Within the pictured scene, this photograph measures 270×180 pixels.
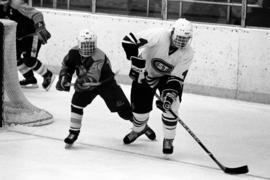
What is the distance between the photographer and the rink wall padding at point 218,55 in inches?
309

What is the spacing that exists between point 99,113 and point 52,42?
7.58ft

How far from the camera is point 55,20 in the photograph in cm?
905

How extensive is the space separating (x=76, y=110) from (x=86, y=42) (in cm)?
52

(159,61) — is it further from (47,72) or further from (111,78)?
(47,72)

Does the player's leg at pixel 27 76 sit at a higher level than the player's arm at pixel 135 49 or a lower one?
lower

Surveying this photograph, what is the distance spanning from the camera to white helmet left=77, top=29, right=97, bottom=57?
5.29 metres

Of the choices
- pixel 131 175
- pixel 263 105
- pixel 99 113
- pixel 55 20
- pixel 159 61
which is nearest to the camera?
pixel 131 175

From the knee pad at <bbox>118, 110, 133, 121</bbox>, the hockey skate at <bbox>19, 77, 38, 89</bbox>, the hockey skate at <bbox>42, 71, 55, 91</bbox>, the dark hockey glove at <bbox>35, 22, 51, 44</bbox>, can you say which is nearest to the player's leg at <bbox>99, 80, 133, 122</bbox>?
the knee pad at <bbox>118, 110, 133, 121</bbox>

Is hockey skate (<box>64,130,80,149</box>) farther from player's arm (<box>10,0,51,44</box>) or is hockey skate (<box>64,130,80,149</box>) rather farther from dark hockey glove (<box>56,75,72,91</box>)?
player's arm (<box>10,0,51,44</box>)

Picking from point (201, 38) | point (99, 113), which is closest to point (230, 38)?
point (201, 38)

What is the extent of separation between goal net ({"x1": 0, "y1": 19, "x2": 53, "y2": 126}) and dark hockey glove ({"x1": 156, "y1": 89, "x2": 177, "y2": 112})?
4.78 feet

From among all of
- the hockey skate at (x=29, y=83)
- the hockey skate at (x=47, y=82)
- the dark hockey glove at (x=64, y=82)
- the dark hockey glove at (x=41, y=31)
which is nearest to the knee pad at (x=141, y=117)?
the dark hockey glove at (x=64, y=82)

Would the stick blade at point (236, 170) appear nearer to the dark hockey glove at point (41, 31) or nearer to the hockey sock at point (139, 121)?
the hockey sock at point (139, 121)

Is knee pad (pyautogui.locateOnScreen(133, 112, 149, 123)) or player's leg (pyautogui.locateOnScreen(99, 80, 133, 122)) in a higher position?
player's leg (pyautogui.locateOnScreen(99, 80, 133, 122))
